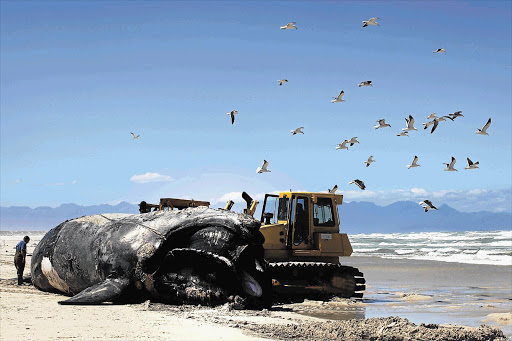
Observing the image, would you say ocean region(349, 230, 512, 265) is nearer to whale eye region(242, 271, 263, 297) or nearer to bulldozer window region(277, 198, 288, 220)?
bulldozer window region(277, 198, 288, 220)

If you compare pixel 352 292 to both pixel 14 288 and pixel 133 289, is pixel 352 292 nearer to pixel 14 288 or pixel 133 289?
pixel 133 289

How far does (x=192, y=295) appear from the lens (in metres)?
13.6

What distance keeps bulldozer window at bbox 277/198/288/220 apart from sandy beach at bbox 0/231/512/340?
275 cm

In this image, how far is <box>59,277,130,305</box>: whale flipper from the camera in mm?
13430

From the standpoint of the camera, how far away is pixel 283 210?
19188mm

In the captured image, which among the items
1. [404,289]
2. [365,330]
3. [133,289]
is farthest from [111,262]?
[404,289]

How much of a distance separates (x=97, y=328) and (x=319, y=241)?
30.7 feet

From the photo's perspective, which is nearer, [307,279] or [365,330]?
[365,330]

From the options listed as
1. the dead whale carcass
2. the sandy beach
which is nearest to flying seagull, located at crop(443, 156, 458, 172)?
the sandy beach

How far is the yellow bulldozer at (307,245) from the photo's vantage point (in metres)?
18.3

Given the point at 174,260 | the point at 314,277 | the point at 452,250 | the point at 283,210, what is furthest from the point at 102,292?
the point at 452,250

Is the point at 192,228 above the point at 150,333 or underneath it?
above

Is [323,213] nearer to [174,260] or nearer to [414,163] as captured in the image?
[174,260]

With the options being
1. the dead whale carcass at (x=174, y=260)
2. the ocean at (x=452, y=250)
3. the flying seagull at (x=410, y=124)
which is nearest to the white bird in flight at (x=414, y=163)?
the flying seagull at (x=410, y=124)
